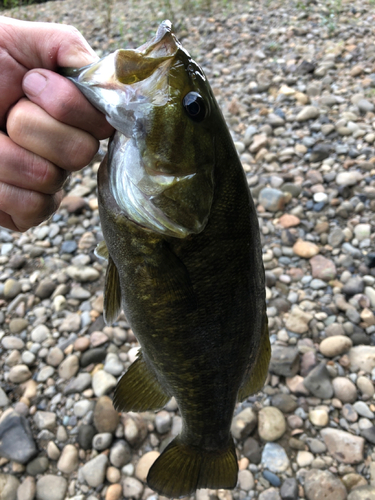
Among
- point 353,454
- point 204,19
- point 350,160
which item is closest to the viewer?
point 353,454

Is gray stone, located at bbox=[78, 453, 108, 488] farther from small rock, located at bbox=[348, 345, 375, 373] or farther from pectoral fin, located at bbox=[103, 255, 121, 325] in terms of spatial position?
small rock, located at bbox=[348, 345, 375, 373]

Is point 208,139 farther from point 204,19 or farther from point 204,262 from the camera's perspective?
point 204,19

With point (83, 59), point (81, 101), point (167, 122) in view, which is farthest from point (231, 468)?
point (83, 59)

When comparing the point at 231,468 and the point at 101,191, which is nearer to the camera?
the point at 101,191

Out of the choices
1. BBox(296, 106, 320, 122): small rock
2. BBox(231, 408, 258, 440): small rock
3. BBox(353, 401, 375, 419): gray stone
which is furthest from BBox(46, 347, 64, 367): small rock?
BBox(296, 106, 320, 122): small rock

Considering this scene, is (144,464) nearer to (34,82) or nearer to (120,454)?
(120,454)

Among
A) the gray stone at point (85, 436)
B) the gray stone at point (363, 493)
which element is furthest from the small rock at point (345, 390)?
the gray stone at point (85, 436)

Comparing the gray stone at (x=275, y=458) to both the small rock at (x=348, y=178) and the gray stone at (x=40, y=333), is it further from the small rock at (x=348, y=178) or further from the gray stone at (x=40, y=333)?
the small rock at (x=348, y=178)
